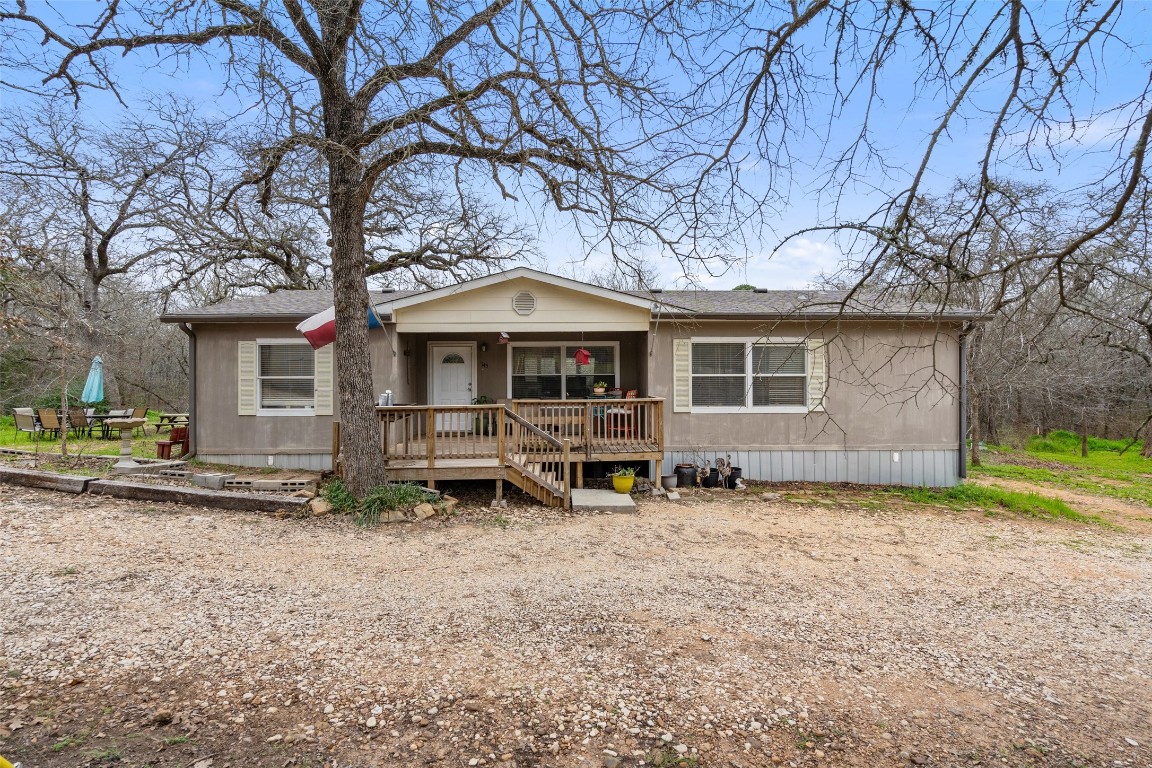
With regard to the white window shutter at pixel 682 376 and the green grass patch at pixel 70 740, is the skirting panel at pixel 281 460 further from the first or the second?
the green grass patch at pixel 70 740

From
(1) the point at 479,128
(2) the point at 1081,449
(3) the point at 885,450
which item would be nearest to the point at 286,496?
(1) the point at 479,128

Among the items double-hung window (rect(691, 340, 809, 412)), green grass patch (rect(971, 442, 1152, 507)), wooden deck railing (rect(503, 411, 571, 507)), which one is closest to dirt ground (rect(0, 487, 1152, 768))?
wooden deck railing (rect(503, 411, 571, 507))

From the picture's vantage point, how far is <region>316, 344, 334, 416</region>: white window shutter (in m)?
9.67

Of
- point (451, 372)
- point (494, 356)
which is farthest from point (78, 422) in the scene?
point (494, 356)

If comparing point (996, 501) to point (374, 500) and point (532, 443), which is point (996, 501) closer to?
point (532, 443)

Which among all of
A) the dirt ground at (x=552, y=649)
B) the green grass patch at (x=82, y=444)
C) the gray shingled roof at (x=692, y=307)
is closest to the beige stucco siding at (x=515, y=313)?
the gray shingled roof at (x=692, y=307)

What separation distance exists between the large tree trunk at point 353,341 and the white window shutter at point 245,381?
3379 mm

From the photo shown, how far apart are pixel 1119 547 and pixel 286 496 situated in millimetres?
10575

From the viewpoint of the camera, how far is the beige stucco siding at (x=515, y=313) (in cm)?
949

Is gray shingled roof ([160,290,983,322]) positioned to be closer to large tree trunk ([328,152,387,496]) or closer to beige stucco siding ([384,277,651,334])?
beige stucco siding ([384,277,651,334])

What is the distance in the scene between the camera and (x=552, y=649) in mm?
3555

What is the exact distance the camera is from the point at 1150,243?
2648 millimetres

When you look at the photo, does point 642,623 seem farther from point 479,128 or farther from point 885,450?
point 885,450

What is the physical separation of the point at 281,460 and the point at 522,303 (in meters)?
5.10
